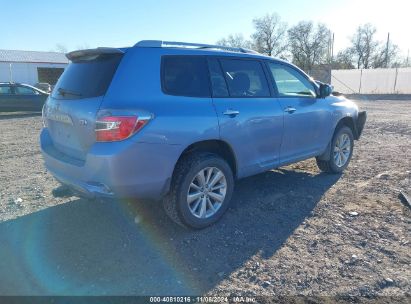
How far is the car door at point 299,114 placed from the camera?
4703 millimetres

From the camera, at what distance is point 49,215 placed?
166 inches

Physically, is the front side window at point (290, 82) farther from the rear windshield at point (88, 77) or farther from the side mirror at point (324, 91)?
the rear windshield at point (88, 77)

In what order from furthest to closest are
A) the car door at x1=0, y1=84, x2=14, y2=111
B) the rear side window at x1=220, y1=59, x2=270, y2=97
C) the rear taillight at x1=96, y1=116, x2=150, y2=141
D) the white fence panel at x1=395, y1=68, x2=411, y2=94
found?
the white fence panel at x1=395, y1=68, x2=411, y2=94 < the car door at x1=0, y1=84, x2=14, y2=111 < the rear side window at x1=220, y1=59, x2=270, y2=97 < the rear taillight at x1=96, y1=116, x2=150, y2=141

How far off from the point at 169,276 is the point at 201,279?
28 centimetres

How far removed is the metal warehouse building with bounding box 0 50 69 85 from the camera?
35781 mm

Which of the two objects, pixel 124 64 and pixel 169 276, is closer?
pixel 169 276

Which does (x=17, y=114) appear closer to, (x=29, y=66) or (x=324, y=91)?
(x=324, y=91)

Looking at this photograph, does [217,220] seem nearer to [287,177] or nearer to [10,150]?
[287,177]

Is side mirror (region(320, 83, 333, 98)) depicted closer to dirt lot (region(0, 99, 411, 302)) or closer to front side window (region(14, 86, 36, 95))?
dirt lot (region(0, 99, 411, 302))

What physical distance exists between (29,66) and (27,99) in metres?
24.4

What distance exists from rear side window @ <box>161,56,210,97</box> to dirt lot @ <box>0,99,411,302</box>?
1506 mm

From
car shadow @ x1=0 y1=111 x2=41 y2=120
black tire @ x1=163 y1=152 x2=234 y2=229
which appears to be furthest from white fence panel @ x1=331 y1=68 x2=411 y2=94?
black tire @ x1=163 y1=152 x2=234 y2=229

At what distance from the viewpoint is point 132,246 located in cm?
356

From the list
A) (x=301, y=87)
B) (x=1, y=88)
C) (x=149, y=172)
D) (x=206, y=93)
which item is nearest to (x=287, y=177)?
(x=301, y=87)
